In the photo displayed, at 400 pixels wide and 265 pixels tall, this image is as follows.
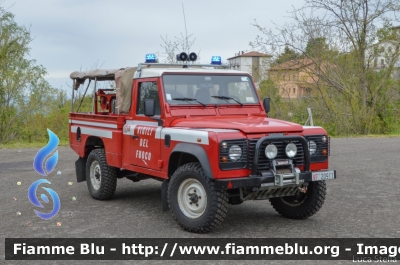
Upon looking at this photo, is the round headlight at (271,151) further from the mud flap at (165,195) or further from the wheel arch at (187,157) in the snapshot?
the mud flap at (165,195)

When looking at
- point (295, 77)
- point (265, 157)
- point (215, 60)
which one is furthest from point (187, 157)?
point (295, 77)

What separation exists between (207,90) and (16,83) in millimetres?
20055

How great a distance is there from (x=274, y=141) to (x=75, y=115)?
4613mm

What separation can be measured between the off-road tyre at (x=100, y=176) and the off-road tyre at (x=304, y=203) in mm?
2762

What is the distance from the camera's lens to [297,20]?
25531 mm

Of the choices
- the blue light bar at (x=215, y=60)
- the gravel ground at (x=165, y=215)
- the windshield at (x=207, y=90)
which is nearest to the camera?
the gravel ground at (x=165, y=215)

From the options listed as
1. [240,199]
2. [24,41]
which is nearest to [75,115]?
[240,199]

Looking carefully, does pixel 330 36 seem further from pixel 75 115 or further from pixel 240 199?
pixel 240 199

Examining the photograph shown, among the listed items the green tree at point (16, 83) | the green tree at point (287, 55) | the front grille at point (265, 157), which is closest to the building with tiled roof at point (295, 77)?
the green tree at point (287, 55)

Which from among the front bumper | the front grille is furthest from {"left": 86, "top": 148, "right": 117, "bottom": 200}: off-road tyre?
the front grille

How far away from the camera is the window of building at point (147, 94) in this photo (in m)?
7.87

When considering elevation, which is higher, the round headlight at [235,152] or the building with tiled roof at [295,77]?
the building with tiled roof at [295,77]

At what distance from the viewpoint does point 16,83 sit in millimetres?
26078

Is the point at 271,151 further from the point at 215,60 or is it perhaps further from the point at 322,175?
the point at 215,60
